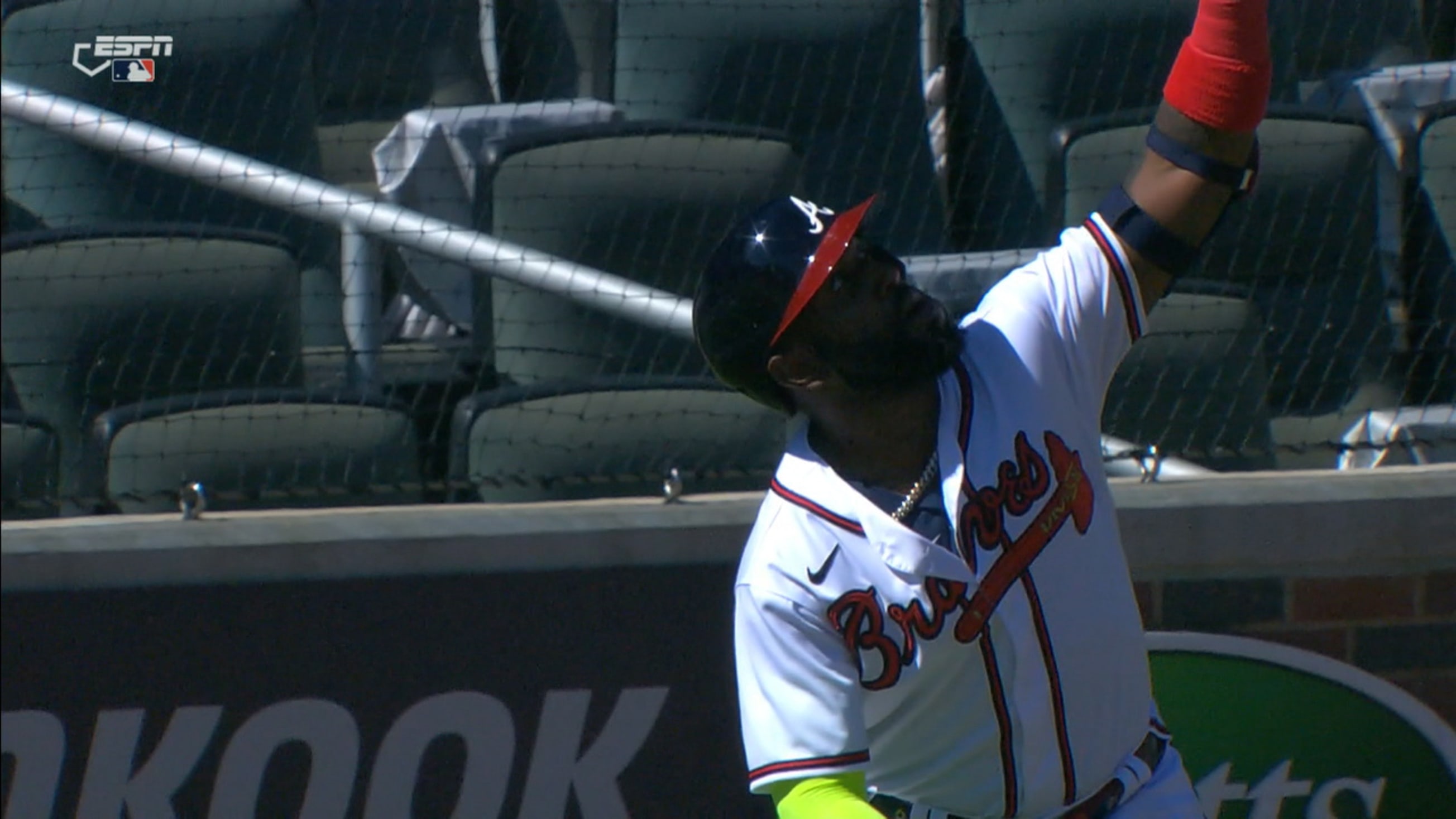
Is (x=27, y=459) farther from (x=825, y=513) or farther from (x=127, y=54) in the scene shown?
(x=825, y=513)

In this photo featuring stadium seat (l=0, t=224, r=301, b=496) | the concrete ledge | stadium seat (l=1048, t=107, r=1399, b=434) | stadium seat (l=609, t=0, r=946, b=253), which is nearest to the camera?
the concrete ledge

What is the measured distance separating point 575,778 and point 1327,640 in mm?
1275

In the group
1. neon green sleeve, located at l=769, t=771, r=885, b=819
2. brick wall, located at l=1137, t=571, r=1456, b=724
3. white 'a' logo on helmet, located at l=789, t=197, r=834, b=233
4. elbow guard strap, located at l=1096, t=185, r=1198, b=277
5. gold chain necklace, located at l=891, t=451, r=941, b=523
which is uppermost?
elbow guard strap, located at l=1096, t=185, r=1198, b=277

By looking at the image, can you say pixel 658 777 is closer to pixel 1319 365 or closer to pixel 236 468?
pixel 236 468

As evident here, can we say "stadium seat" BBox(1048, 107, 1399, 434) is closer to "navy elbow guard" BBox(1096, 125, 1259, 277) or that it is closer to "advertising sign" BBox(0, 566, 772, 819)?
"advertising sign" BBox(0, 566, 772, 819)

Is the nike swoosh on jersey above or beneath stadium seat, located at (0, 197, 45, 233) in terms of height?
beneath

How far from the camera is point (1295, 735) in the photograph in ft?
9.26

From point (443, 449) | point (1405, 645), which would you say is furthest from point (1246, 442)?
point (443, 449)

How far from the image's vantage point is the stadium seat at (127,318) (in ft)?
10.5

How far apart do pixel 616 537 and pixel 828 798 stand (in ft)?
3.36

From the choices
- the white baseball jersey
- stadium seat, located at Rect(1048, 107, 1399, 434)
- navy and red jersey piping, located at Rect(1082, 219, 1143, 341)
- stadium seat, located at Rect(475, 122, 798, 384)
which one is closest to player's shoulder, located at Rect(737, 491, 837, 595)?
the white baseball jersey

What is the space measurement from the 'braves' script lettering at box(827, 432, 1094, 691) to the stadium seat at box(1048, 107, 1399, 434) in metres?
1.59

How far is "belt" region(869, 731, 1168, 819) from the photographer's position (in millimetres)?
1884

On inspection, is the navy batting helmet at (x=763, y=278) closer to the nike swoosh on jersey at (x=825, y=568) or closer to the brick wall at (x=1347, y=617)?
the nike swoosh on jersey at (x=825, y=568)
